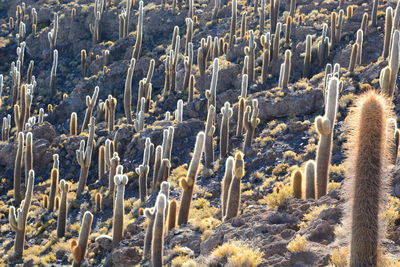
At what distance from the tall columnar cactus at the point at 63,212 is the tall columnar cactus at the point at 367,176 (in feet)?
45.5

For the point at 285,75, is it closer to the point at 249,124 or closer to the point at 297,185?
the point at 249,124

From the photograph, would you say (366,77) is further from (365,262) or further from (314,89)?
(365,262)

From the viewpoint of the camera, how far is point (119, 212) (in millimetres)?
19266

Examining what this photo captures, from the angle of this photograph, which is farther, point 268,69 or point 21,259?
point 268,69

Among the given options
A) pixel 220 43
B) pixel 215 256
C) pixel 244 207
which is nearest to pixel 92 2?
pixel 220 43

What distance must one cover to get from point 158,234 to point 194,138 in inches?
536

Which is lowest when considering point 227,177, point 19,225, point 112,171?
point 19,225

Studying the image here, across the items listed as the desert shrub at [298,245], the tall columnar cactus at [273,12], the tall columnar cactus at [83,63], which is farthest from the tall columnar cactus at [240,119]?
the tall columnar cactus at [83,63]

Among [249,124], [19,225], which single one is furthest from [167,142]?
[19,225]

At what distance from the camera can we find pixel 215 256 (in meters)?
14.1

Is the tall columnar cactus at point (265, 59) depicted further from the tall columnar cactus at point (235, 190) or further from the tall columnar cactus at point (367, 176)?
the tall columnar cactus at point (367, 176)

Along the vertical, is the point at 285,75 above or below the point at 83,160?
above

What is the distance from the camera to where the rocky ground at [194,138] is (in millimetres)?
14625

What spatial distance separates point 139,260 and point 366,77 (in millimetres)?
14210
